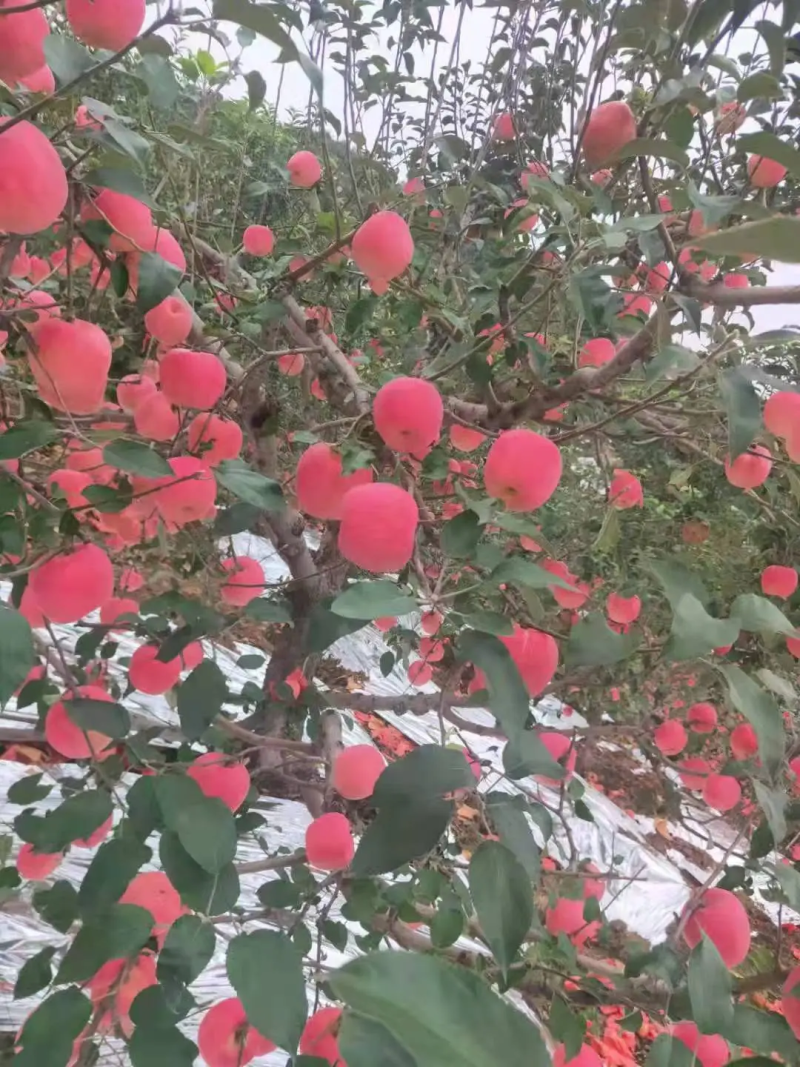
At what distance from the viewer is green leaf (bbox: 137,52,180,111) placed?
53cm

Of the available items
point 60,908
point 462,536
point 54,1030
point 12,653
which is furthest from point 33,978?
point 462,536

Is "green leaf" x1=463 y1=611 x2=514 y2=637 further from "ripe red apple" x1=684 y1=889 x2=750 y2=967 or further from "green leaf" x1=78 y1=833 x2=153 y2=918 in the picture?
"ripe red apple" x1=684 y1=889 x2=750 y2=967

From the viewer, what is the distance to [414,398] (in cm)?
56

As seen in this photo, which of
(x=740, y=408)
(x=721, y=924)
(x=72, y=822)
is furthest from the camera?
(x=721, y=924)

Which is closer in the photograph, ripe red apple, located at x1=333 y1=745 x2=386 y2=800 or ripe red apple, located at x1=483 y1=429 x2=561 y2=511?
ripe red apple, located at x1=483 y1=429 x2=561 y2=511

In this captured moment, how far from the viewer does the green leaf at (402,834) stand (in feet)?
1.25

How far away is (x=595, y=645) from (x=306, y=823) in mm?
1390

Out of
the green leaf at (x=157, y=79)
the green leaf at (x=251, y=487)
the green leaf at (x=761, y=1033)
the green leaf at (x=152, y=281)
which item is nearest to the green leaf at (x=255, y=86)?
the green leaf at (x=157, y=79)

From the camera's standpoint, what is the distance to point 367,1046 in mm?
224

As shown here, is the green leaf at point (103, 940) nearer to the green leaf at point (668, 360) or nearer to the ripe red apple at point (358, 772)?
the ripe red apple at point (358, 772)

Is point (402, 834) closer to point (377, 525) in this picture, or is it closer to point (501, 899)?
point (501, 899)

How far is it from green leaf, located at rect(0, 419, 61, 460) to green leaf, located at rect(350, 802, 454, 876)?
11.7 inches

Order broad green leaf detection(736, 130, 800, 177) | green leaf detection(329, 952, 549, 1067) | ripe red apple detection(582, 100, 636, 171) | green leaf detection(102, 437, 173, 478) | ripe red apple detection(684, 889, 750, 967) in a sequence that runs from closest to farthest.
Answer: green leaf detection(329, 952, 549, 1067) → broad green leaf detection(736, 130, 800, 177) → green leaf detection(102, 437, 173, 478) → ripe red apple detection(684, 889, 750, 967) → ripe red apple detection(582, 100, 636, 171)

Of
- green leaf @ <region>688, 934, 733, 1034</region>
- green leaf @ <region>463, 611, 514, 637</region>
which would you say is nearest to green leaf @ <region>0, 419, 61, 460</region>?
green leaf @ <region>463, 611, 514, 637</region>
